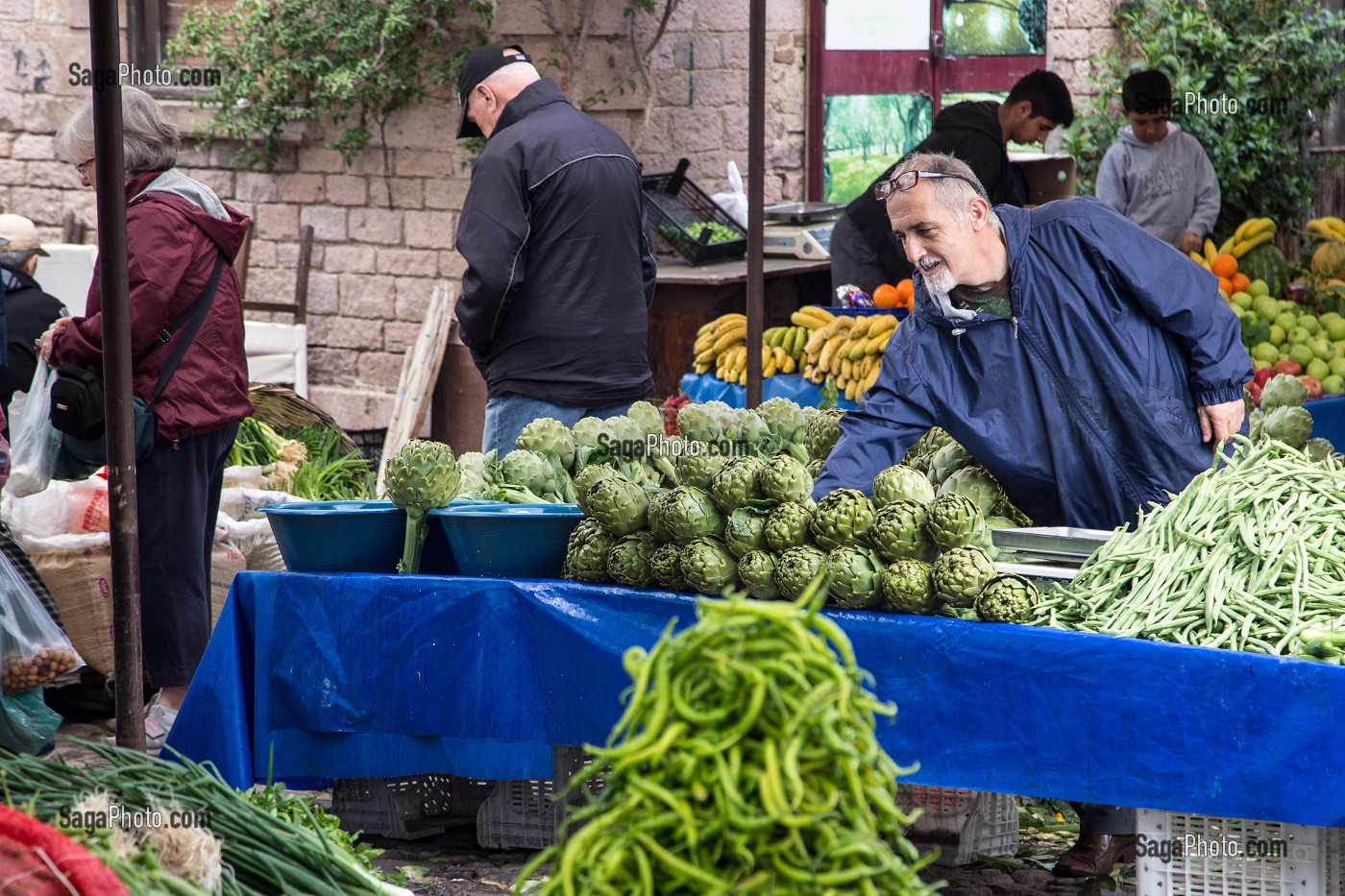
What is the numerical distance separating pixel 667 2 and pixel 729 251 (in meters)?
1.53

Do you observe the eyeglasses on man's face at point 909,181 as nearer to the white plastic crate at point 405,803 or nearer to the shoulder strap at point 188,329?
the white plastic crate at point 405,803

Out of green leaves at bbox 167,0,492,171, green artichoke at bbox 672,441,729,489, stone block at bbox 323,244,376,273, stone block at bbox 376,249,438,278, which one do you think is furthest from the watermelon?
green artichoke at bbox 672,441,729,489

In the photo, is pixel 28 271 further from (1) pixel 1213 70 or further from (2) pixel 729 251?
(1) pixel 1213 70

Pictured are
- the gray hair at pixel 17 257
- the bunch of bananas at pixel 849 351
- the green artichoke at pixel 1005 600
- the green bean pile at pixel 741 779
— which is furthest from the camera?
the bunch of bananas at pixel 849 351

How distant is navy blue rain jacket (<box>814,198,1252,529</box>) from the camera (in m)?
3.41

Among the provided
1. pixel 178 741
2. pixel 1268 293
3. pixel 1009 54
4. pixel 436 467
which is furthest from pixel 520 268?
pixel 1009 54

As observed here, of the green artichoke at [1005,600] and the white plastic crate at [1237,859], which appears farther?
the green artichoke at [1005,600]

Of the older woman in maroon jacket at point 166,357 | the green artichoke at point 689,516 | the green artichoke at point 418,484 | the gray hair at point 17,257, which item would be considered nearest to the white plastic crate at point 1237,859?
the green artichoke at point 689,516

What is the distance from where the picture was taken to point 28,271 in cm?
579

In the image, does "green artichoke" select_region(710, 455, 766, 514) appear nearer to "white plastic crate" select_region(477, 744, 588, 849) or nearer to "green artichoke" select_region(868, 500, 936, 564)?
"green artichoke" select_region(868, 500, 936, 564)

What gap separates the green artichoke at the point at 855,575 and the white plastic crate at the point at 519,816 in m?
1.16

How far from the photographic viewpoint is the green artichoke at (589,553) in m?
3.28

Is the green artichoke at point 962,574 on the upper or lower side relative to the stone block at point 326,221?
lower

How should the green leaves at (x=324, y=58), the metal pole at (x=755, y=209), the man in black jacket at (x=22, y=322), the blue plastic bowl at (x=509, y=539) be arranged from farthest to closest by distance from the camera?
the green leaves at (x=324, y=58), the man in black jacket at (x=22, y=322), the metal pole at (x=755, y=209), the blue plastic bowl at (x=509, y=539)
